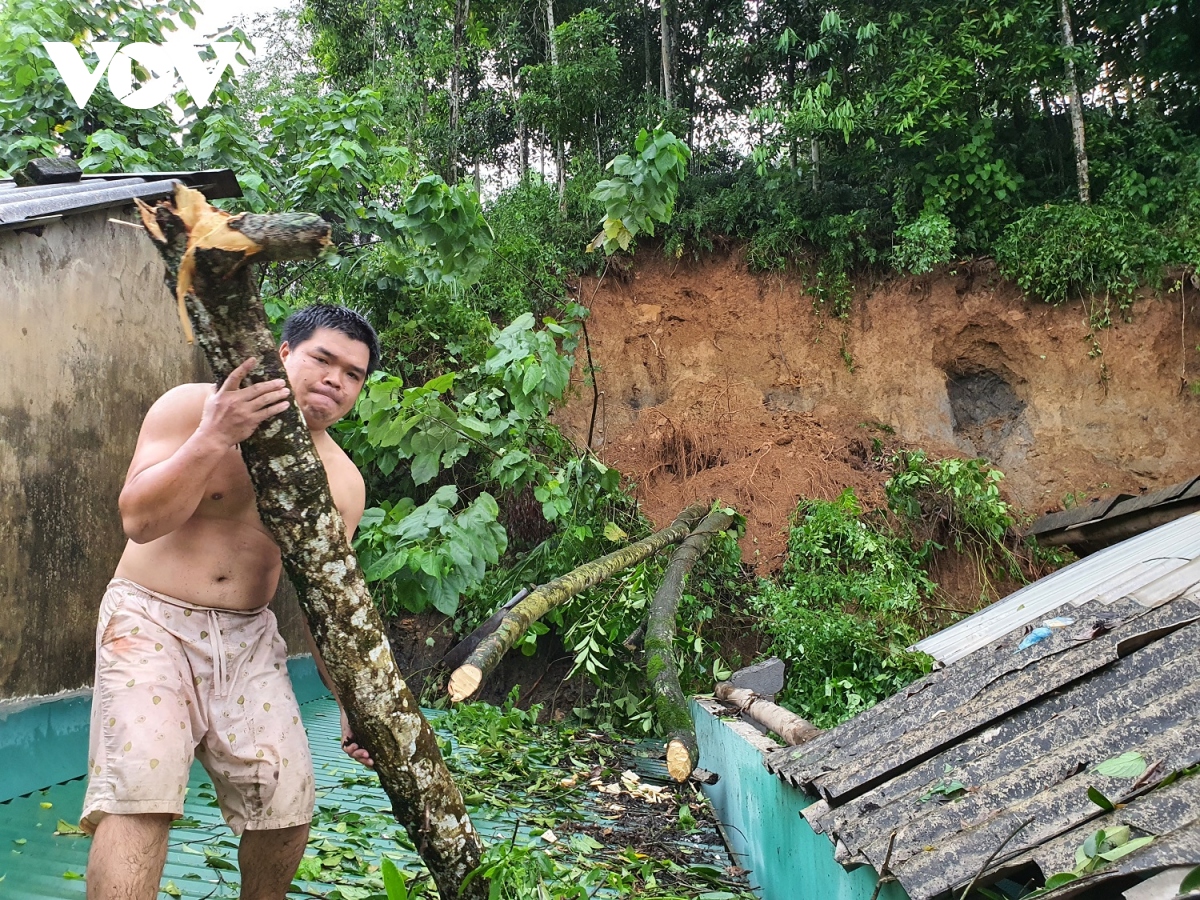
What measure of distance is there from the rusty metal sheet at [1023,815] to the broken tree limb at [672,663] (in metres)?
1.71

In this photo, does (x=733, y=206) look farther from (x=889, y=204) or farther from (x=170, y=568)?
(x=170, y=568)

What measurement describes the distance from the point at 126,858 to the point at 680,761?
2.47m

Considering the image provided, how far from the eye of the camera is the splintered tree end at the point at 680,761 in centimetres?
389

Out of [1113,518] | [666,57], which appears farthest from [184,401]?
[666,57]

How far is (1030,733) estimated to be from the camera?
2549 millimetres

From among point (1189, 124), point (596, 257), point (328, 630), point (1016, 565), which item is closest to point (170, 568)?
point (328, 630)

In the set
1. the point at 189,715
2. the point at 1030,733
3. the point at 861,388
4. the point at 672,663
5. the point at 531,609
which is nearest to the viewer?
the point at 189,715

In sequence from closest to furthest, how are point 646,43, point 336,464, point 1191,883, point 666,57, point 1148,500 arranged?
1. point 1191,883
2. point 336,464
3. point 1148,500
4. point 666,57
5. point 646,43

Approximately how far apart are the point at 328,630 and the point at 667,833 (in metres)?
3.07

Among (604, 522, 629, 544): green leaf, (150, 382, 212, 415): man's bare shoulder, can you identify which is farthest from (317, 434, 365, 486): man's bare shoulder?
(604, 522, 629, 544): green leaf

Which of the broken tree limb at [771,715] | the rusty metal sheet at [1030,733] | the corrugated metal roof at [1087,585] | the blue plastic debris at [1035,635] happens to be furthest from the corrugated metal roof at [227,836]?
the corrugated metal roof at [1087,585]

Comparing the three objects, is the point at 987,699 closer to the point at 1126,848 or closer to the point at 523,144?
the point at 1126,848

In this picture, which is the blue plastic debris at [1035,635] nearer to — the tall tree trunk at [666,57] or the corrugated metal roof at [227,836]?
the corrugated metal roof at [227,836]

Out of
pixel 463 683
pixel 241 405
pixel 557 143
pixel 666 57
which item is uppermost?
pixel 666 57
